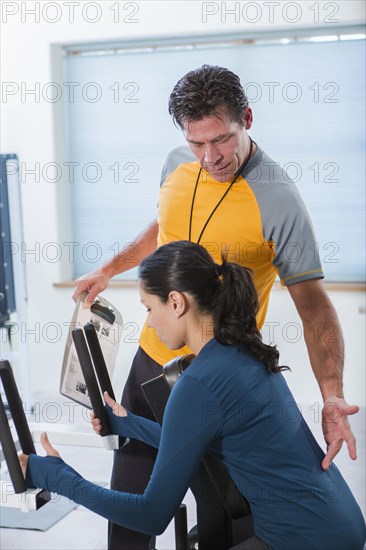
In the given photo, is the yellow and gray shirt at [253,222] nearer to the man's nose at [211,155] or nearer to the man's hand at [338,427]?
the man's nose at [211,155]

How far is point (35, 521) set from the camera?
285 centimetres

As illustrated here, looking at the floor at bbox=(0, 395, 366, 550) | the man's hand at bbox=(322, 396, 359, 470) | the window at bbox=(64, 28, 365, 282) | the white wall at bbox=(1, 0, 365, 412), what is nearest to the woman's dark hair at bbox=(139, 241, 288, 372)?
the man's hand at bbox=(322, 396, 359, 470)

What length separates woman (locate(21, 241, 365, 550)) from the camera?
134 centimetres

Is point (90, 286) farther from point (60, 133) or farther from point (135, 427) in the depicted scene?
point (60, 133)

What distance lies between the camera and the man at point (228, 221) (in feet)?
5.44

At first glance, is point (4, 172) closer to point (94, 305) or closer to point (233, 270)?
point (94, 305)

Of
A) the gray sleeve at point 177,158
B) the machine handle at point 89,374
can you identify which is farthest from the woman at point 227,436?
the gray sleeve at point 177,158

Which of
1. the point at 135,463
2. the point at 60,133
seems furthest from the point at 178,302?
the point at 60,133

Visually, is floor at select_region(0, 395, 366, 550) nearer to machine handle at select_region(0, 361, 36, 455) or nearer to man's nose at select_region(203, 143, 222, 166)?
machine handle at select_region(0, 361, 36, 455)

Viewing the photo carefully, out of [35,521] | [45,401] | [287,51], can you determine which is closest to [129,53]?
[287,51]

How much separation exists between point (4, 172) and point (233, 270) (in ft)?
8.40

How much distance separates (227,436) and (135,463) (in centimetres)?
52

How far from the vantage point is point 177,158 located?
195cm

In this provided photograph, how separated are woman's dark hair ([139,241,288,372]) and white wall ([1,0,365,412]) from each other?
2.80 meters
